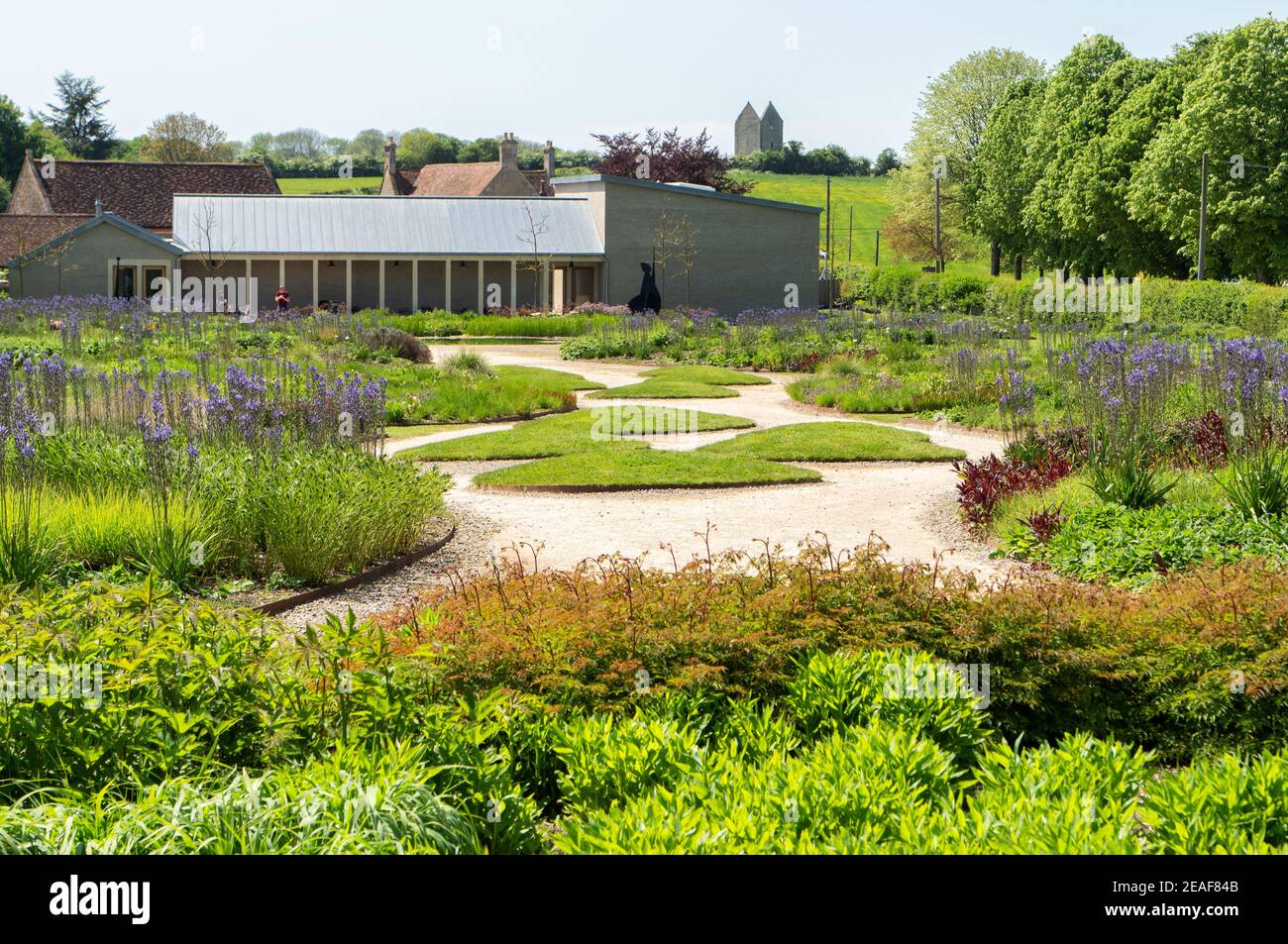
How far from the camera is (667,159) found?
59844 mm

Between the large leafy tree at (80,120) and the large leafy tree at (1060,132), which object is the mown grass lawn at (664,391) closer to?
the large leafy tree at (1060,132)

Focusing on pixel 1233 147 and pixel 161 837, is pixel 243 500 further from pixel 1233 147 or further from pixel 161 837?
pixel 1233 147

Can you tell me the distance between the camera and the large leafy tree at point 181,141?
84.4m

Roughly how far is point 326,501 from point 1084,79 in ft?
170

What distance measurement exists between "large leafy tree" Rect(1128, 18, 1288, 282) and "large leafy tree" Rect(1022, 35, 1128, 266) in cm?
972

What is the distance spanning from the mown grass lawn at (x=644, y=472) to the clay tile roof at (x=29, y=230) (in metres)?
35.8

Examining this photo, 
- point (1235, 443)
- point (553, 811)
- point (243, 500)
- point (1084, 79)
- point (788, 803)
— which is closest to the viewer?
point (788, 803)

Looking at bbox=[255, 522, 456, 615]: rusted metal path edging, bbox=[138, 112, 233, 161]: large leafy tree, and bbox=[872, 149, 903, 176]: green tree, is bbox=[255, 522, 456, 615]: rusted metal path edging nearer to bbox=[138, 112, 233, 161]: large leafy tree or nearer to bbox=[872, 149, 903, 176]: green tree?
bbox=[138, 112, 233, 161]: large leafy tree

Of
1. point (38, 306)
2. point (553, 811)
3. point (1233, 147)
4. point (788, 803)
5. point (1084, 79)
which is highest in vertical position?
point (1084, 79)

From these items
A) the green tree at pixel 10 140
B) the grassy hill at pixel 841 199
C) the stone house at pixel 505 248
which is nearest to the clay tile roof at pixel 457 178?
the stone house at pixel 505 248

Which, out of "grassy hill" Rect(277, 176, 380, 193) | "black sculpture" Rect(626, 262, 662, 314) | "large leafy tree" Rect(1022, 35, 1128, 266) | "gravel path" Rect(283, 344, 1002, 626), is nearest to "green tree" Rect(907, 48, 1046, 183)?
"large leafy tree" Rect(1022, 35, 1128, 266)

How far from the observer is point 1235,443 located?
9.94 m

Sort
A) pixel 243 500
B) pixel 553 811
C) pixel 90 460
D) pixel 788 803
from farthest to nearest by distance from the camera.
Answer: pixel 90 460 → pixel 243 500 → pixel 553 811 → pixel 788 803
